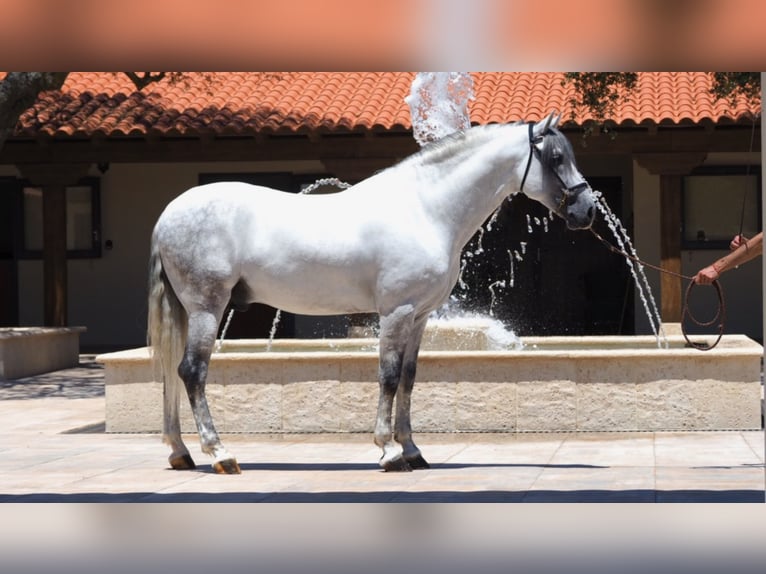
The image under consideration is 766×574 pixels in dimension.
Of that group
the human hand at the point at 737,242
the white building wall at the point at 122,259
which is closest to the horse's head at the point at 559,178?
the human hand at the point at 737,242

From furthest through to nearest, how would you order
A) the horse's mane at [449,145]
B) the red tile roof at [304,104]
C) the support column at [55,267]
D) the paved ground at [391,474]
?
1. the support column at [55,267]
2. the red tile roof at [304,104]
3. the horse's mane at [449,145]
4. the paved ground at [391,474]

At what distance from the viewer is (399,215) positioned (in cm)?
731

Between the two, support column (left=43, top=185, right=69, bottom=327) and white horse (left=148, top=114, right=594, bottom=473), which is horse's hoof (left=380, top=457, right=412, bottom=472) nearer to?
white horse (left=148, top=114, right=594, bottom=473)

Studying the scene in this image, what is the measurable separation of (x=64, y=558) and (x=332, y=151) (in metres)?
12.9

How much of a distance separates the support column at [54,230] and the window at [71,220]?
2.12 m

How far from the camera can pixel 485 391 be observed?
917 cm

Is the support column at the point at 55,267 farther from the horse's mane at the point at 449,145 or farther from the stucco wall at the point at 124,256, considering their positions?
the horse's mane at the point at 449,145

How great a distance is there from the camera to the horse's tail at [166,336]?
7551 millimetres

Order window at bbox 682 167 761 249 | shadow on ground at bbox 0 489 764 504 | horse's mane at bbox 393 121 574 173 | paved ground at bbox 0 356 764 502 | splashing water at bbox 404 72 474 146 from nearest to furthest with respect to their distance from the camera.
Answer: shadow on ground at bbox 0 489 764 504
paved ground at bbox 0 356 764 502
horse's mane at bbox 393 121 574 173
splashing water at bbox 404 72 474 146
window at bbox 682 167 761 249

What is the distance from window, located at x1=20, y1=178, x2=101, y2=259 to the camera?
1997cm

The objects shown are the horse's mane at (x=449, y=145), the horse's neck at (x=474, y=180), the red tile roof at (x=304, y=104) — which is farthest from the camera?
the red tile roof at (x=304, y=104)

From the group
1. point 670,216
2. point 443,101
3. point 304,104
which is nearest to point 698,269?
point 670,216

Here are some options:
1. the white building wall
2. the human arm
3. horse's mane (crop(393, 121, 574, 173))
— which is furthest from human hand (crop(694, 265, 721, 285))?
the white building wall

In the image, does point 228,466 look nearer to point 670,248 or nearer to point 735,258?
point 735,258
